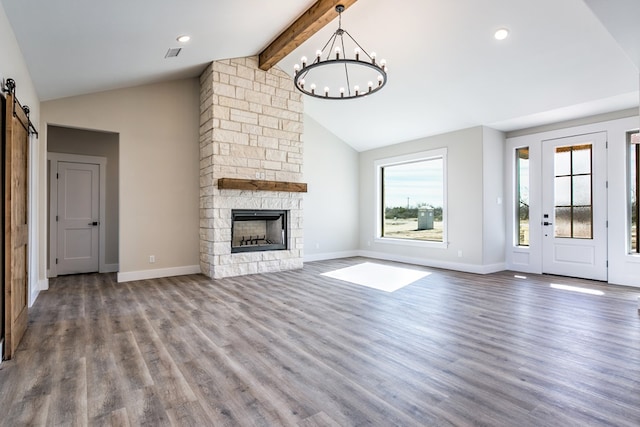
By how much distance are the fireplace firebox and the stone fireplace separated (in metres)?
0.02

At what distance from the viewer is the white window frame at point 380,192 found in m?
6.83

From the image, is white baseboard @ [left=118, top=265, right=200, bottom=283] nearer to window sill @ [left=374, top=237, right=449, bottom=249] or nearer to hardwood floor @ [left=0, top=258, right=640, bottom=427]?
hardwood floor @ [left=0, top=258, right=640, bottom=427]

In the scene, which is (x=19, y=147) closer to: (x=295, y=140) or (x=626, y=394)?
(x=295, y=140)

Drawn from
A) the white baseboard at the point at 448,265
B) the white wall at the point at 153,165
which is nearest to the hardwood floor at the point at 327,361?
the white wall at the point at 153,165

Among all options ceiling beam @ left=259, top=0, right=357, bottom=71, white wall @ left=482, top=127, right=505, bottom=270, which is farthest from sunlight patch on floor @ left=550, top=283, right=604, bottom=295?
ceiling beam @ left=259, top=0, right=357, bottom=71

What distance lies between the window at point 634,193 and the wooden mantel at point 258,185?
522 cm

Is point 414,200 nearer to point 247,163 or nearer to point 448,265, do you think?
point 448,265

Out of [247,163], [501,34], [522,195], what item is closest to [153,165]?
[247,163]

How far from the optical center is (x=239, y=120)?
5988mm

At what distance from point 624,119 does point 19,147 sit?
25.3ft

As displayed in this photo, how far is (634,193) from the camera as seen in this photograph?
525cm

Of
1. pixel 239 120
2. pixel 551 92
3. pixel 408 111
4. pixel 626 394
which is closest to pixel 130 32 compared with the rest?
pixel 239 120

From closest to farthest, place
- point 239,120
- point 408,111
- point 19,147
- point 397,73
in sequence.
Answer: point 19,147
point 397,73
point 239,120
point 408,111

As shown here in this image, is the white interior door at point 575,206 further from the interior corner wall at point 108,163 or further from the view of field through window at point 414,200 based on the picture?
the interior corner wall at point 108,163
